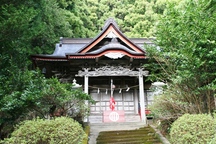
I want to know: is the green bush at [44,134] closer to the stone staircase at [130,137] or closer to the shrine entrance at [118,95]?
the stone staircase at [130,137]

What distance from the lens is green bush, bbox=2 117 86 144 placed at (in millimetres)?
4725

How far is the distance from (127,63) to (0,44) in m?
6.05

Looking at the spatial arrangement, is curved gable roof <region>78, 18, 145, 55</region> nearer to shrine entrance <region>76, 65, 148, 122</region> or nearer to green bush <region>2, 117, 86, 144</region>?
shrine entrance <region>76, 65, 148, 122</region>

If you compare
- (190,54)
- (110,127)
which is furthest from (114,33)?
(190,54)

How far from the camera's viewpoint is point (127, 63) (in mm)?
10672

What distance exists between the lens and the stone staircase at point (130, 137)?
6.88 meters

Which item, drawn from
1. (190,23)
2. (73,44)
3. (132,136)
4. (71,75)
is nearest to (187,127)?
(132,136)

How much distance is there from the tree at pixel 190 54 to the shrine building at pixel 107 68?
9.57 ft

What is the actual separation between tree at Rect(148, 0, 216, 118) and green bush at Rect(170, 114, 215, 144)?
1.02m

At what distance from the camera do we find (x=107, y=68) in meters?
10.3

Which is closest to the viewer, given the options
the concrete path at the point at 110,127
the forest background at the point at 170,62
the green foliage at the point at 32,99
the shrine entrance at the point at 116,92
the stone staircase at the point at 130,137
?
the green foliage at the point at 32,99

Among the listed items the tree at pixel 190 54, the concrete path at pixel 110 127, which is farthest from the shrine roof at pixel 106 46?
the concrete path at pixel 110 127

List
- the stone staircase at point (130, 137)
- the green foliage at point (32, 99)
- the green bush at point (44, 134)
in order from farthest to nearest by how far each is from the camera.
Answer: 1. the stone staircase at point (130, 137)
2. the green foliage at point (32, 99)
3. the green bush at point (44, 134)

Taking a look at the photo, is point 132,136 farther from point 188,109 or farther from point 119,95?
point 119,95
